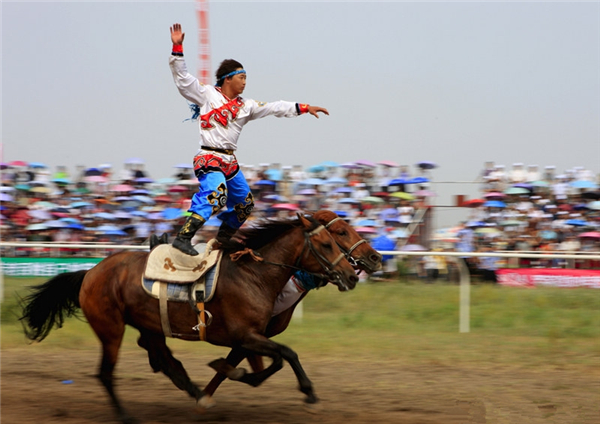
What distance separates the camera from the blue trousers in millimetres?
5754

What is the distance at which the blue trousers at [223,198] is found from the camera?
5.75 metres

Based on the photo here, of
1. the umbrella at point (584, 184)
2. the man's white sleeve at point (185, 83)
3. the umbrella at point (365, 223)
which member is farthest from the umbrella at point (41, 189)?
the umbrella at point (584, 184)

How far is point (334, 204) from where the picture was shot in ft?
41.2

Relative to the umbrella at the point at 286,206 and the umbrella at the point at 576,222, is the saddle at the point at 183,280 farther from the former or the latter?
the umbrella at the point at 576,222

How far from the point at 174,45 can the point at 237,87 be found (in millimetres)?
638

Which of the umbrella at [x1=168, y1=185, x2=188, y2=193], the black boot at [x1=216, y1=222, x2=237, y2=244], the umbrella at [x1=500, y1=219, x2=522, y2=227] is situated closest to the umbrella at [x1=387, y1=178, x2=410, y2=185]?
the umbrella at [x1=500, y1=219, x2=522, y2=227]

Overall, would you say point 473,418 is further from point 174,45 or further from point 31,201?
point 31,201

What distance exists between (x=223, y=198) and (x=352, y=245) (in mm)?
1101

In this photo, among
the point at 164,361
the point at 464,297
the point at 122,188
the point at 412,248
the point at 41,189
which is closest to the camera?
the point at 164,361

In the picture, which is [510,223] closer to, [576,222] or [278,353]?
[576,222]

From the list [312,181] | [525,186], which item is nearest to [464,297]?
[525,186]

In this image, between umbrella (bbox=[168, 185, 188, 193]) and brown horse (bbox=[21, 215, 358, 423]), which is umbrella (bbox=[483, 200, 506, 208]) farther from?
Result: brown horse (bbox=[21, 215, 358, 423])

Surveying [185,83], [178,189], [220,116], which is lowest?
[178,189]

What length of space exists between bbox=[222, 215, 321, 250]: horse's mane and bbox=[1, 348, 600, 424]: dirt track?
1324 millimetres
